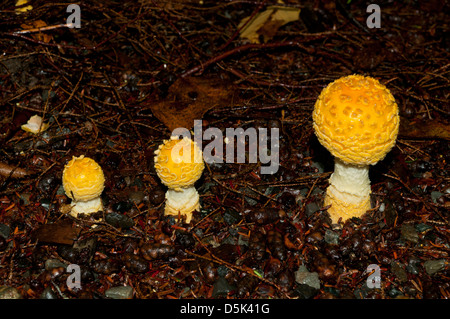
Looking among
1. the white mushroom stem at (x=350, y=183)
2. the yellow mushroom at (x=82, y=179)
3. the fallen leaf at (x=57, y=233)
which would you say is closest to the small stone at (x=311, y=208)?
the white mushroom stem at (x=350, y=183)

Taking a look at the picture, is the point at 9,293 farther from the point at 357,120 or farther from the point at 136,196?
the point at 357,120

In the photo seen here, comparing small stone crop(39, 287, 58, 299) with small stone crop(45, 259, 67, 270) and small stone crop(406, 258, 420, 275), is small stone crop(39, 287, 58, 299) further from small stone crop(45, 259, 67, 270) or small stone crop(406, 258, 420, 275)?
small stone crop(406, 258, 420, 275)

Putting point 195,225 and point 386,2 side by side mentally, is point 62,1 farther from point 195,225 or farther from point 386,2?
point 386,2

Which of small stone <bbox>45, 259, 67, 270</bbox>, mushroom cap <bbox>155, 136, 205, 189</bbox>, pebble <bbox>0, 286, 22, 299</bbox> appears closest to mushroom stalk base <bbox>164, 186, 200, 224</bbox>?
mushroom cap <bbox>155, 136, 205, 189</bbox>

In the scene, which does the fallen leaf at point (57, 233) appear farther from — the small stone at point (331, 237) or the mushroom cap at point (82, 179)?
the small stone at point (331, 237)

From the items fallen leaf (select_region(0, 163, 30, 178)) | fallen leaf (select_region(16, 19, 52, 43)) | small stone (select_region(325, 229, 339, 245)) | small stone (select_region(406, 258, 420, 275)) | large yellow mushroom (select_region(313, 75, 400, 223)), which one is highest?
fallen leaf (select_region(16, 19, 52, 43))

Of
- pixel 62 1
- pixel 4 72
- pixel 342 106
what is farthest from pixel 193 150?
pixel 62 1
